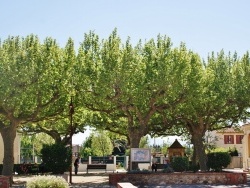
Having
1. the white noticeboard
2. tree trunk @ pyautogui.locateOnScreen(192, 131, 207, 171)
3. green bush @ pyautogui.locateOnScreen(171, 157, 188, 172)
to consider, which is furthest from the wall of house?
the white noticeboard

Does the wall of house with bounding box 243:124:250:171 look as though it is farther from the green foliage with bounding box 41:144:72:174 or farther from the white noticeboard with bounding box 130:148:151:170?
the green foliage with bounding box 41:144:72:174

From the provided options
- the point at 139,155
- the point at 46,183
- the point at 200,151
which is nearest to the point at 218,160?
the point at 200,151

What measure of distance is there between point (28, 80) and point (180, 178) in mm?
11989

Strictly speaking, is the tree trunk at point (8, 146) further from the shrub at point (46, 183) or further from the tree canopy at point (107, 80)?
the shrub at point (46, 183)

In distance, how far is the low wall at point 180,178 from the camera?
27578mm

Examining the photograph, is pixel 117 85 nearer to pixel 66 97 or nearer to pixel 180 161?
pixel 66 97

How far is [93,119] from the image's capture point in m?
40.0

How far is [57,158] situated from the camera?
104ft

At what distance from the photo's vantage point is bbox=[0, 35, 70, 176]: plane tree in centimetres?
2722

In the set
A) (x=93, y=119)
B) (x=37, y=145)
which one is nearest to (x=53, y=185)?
(x=93, y=119)

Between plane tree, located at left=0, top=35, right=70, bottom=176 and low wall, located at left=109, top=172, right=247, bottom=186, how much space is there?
7223mm

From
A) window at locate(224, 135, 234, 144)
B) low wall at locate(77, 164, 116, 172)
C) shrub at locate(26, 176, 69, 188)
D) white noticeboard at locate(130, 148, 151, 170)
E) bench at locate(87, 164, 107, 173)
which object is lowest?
low wall at locate(77, 164, 116, 172)

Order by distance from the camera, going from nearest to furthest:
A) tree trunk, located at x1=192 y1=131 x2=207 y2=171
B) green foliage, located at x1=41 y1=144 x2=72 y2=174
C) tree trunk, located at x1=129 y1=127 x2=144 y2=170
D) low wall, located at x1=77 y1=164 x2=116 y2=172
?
1. green foliage, located at x1=41 y1=144 x2=72 y2=174
2. tree trunk, located at x1=129 y1=127 x2=144 y2=170
3. tree trunk, located at x1=192 y1=131 x2=207 y2=171
4. low wall, located at x1=77 y1=164 x2=116 y2=172

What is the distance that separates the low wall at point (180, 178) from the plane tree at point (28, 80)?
23.7 ft
